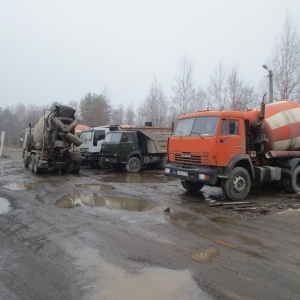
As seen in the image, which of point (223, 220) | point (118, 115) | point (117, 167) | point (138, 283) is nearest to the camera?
point (138, 283)

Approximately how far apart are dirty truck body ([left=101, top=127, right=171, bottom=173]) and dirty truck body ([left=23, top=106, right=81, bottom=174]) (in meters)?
1.81

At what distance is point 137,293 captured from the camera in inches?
144

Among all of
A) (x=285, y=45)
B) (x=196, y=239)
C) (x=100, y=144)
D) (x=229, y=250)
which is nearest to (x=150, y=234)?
(x=196, y=239)

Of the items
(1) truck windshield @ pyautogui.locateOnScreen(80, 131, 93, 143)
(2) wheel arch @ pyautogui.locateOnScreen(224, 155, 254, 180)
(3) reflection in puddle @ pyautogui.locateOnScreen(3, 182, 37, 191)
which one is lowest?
(3) reflection in puddle @ pyautogui.locateOnScreen(3, 182, 37, 191)

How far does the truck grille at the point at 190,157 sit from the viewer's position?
28.7 ft

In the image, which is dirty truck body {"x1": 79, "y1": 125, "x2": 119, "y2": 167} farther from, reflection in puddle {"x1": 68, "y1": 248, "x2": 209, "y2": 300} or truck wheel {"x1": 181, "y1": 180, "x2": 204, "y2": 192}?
reflection in puddle {"x1": 68, "y1": 248, "x2": 209, "y2": 300}

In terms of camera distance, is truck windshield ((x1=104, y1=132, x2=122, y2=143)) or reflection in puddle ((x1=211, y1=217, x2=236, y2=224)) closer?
reflection in puddle ((x1=211, y1=217, x2=236, y2=224))

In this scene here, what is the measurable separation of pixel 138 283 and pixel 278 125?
7.95m

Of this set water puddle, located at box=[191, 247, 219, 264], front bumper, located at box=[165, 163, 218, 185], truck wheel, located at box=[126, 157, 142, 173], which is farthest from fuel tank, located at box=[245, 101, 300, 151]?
truck wheel, located at box=[126, 157, 142, 173]

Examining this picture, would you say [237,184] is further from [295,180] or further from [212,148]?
[295,180]

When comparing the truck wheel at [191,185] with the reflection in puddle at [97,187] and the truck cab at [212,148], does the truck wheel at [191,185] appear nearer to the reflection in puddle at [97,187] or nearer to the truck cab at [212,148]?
the truck cab at [212,148]

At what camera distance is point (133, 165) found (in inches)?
663

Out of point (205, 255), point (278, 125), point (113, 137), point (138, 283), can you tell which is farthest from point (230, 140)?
point (113, 137)

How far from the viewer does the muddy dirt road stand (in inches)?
148
